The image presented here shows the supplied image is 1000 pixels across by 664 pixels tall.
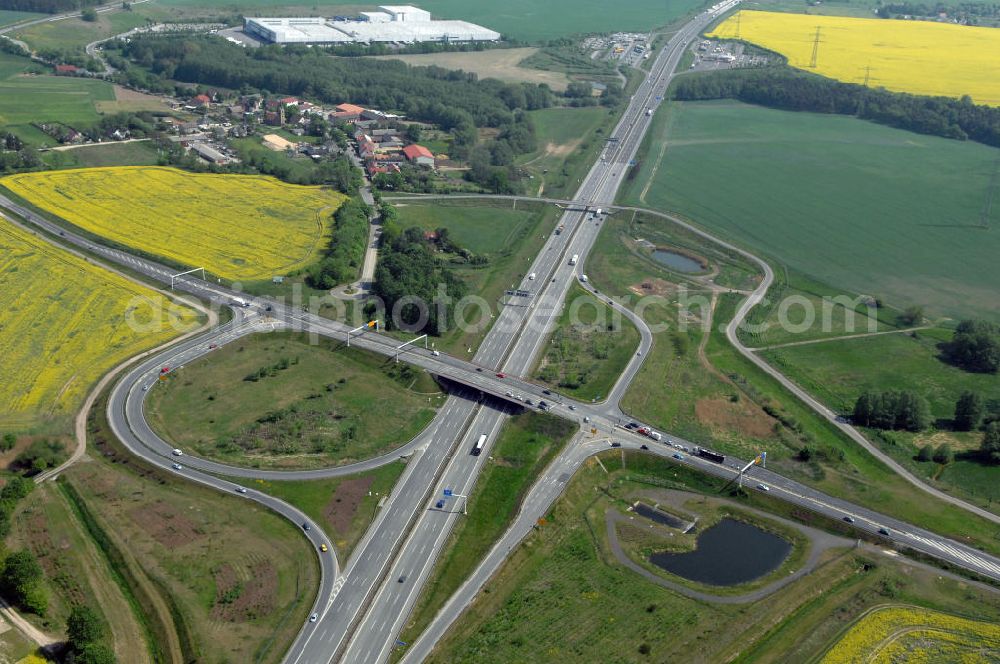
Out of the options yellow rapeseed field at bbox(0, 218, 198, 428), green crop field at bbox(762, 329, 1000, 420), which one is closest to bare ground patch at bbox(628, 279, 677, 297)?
green crop field at bbox(762, 329, 1000, 420)

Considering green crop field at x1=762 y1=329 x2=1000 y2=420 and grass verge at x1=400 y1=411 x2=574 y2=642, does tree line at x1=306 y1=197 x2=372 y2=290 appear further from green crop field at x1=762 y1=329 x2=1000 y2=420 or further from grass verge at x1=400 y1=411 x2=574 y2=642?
green crop field at x1=762 y1=329 x2=1000 y2=420

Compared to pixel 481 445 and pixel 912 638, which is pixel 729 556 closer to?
pixel 912 638

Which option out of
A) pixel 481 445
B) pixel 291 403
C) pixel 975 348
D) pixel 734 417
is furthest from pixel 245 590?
pixel 975 348

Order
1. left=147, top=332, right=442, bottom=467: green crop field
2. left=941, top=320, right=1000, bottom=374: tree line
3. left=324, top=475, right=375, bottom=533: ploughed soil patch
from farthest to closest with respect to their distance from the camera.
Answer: left=941, top=320, right=1000, bottom=374: tree line
left=147, top=332, right=442, bottom=467: green crop field
left=324, top=475, right=375, bottom=533: ploughed soil patch

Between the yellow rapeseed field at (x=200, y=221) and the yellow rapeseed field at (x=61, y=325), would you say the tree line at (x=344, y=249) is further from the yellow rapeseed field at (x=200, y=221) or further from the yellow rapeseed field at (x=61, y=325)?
the yellow rapeseed field at (x=61, y=325)

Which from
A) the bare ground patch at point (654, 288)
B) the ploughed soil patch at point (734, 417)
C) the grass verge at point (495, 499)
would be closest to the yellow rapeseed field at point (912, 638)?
the ploughed soil patch at point (734, 417)

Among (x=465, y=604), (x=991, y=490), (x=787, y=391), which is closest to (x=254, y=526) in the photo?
(x=465, y=604)

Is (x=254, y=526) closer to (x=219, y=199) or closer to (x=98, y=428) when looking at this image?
(x=98, y=428)

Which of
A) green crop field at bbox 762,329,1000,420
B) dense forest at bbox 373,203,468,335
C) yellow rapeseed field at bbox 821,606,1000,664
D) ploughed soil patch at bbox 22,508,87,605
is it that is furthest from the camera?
dense forest at bbox 373,203,468,335
